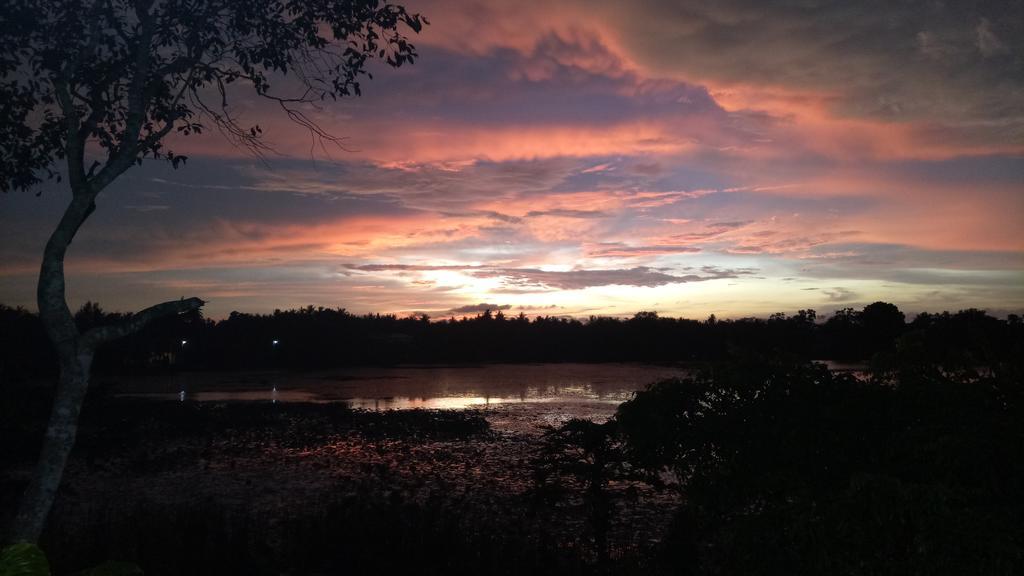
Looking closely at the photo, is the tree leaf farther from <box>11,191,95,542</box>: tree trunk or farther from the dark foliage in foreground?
the dark foliage in foreground

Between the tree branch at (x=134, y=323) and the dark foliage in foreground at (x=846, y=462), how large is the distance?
5.16m

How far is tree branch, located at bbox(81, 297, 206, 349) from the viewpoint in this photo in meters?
6.27

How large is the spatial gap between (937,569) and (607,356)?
116 meters

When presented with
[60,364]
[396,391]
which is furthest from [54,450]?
[396,391]

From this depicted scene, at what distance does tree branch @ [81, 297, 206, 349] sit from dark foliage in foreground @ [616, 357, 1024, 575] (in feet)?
16.9

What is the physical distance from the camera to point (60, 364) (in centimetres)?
588

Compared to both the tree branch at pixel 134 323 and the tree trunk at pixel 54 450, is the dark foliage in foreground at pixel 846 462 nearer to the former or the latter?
the tree branch at pixel 134 323

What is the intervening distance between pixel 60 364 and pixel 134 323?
2.83 feet

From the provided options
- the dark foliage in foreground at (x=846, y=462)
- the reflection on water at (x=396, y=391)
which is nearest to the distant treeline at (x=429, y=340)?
the reflection on water at (x=396, y=391)

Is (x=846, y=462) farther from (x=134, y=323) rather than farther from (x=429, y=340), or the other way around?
(x=429, y=340)

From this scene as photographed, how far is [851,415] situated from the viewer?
5797mm

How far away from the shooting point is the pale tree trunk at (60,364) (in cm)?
568

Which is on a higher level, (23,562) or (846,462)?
(846,462)

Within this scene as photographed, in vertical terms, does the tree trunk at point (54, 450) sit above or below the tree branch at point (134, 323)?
below
